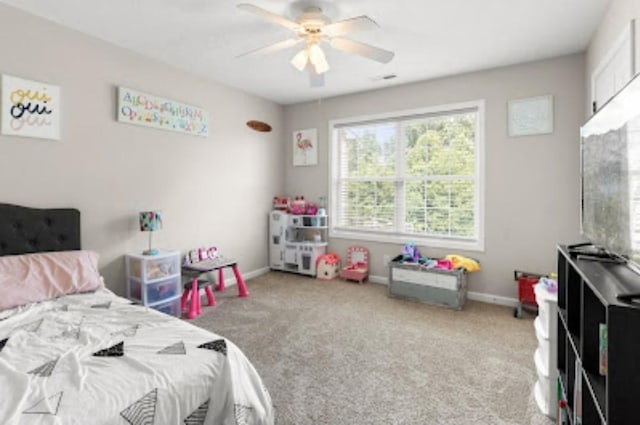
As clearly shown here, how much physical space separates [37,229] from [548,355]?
346cm

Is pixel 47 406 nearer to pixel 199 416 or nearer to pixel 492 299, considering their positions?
pixel 199 416

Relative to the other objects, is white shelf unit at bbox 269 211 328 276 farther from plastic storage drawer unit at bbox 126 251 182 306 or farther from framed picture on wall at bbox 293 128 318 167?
plastic storage drawer unit at bbox 126 251 182 306

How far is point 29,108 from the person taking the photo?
239 centimetres

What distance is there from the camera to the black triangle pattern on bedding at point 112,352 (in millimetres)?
1337

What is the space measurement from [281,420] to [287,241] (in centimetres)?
297

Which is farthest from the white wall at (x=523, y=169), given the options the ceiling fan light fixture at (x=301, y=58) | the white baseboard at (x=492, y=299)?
the ceiling fan light fixture at (x=301, y=58)

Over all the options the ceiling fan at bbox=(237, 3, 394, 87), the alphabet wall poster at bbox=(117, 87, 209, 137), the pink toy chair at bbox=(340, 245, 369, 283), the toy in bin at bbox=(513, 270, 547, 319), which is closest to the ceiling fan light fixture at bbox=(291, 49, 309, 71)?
the ceiling fan at bbox=(237, 3, 394, 87)

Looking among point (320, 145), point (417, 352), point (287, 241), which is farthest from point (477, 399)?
point (320, 145)

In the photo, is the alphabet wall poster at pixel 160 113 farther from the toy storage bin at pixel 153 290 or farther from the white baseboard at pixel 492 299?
the white baseboard at pixel 492 299

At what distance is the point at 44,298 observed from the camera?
2.08 meters

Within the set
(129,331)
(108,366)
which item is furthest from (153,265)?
(108,366)

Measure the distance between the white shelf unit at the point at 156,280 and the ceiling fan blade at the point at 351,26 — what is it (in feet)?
7.66

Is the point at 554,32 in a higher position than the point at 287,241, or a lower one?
higher

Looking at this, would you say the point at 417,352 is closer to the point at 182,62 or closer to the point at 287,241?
the point at 287,241
